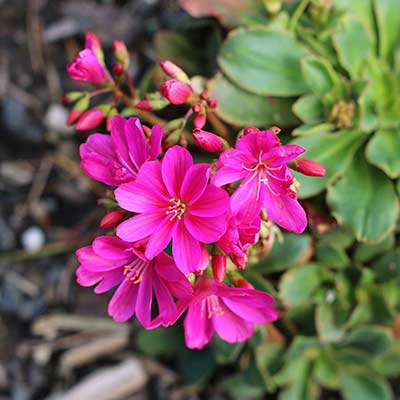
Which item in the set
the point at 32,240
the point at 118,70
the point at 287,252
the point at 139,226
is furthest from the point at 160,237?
the point at 32,240

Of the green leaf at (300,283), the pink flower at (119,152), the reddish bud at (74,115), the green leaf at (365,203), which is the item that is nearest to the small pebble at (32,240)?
the reddish bud at (74,115)

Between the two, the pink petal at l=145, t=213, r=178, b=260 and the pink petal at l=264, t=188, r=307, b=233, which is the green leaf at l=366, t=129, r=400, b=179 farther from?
the pink petal at l=145, t=213, r=178, b=260

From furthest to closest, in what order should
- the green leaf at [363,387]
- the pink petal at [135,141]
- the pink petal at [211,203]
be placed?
the green leaf at [363,387] → the pink petal at [135,141] → the pink petal at [211,203]

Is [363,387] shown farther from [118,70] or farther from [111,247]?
[118,70]

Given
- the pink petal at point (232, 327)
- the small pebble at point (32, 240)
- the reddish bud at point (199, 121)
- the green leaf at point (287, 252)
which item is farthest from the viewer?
the small pebble at point (32, 240)

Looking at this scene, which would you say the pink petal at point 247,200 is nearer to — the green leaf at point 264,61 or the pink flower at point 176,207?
the pink flower at point 176,207

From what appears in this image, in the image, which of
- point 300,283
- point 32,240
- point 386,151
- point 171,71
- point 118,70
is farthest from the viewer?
point 32,240
